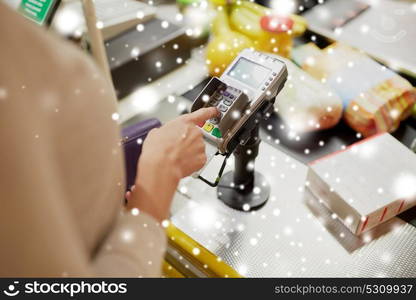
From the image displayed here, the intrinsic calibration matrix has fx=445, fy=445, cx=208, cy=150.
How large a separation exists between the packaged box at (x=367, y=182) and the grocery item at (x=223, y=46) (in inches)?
20.8

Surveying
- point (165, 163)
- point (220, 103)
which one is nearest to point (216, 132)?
point (220, 103)

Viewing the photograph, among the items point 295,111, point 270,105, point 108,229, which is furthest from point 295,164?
point 108,229

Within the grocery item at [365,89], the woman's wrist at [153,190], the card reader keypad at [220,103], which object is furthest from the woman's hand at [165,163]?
the grocery item at [365,89]

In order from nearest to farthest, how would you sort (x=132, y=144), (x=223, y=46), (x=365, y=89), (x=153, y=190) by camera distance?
(x=153, y=190) < (x=132, y=144) < (x=365, y=89) < (x=223, y=46)

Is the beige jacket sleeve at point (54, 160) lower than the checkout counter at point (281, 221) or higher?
higher

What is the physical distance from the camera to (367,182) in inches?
47.1

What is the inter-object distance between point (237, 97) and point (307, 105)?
1.54ft

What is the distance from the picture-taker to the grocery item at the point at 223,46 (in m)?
1.54

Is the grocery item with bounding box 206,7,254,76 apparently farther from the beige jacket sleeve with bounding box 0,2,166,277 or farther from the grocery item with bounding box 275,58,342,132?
the beige jacket sleeve with bounding box 0,2,166,277

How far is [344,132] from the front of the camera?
147cm

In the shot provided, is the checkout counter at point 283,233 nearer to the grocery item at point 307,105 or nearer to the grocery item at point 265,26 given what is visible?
the grocery item at point 307,105

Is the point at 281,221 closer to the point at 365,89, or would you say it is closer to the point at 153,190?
the point at 365,89

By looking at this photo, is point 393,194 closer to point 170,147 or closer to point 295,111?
point 295,111

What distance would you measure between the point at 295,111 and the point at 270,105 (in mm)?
374
